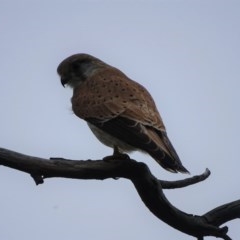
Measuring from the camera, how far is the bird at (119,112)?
4.84m

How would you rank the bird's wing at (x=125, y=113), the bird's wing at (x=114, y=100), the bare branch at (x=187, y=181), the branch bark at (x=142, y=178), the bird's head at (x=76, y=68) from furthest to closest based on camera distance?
the bird's head at (x=76, y=68)
the bird's wing at (x=114, y=100)
the bird's wing at (x=125, y=113)
the bare branch at (x=187, y=181)
the branch bark at (x=142, y=178)

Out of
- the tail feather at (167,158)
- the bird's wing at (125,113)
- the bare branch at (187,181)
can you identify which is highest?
the bird's wing at (125,113)

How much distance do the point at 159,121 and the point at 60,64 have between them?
181cm

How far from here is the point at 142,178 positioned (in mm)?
4258

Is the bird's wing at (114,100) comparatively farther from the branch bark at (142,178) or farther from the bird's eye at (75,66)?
the branch bark at (142,178)

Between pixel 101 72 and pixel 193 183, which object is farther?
pixel 101 72

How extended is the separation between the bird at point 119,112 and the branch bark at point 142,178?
337 millimetres

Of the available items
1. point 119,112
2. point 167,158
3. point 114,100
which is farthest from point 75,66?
point 167,158

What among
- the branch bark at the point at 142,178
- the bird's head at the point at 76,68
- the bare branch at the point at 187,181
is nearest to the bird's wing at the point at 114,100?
the bird's head at the point at 76,68

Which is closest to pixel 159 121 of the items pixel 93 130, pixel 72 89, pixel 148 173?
pixel 93 130

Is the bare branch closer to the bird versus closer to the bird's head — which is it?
the bird

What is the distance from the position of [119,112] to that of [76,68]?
1.48m

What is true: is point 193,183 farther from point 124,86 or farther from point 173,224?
point 124,86

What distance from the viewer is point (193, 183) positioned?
14.8 feet
